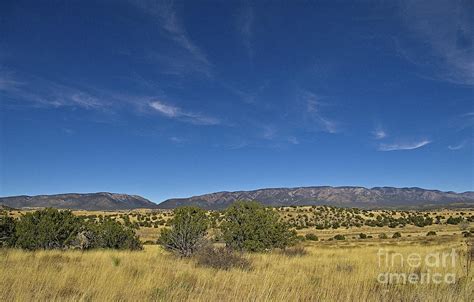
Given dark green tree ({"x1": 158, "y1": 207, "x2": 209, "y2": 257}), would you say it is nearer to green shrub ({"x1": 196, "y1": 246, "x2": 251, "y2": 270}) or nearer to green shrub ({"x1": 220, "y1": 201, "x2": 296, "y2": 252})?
green shrub ({"x1": 220, "y1": 201, "x2": 296, "y2": 252})

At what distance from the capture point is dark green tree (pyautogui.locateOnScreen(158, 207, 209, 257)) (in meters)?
19.2

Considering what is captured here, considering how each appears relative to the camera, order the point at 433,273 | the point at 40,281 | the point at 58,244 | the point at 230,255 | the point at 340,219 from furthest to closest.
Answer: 1. the point at 340,219
2. the point at 58,244
3. the point at 230,255
4. the point at 433,273
5. the point at 40,281

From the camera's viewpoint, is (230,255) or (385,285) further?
(230,255)

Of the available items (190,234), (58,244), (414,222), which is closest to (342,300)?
(190,234)

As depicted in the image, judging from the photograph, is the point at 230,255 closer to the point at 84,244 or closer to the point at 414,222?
the point at 84,244

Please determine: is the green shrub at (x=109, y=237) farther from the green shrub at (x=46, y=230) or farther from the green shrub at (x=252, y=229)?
the green shrub at (x=252, y=229)

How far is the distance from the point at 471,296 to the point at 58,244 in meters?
18.4

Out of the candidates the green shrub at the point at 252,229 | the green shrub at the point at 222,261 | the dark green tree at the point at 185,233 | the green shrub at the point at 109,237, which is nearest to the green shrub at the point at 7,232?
the green shrub at the point at 109,237

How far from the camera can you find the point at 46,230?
1930 cm

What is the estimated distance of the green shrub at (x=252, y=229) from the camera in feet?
67.6

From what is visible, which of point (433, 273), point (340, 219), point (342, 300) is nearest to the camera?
point (342, 300)

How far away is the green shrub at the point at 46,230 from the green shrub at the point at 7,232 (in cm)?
37

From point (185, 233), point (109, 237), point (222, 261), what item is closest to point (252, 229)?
point (185, 233)

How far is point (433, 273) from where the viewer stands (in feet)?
30.7
